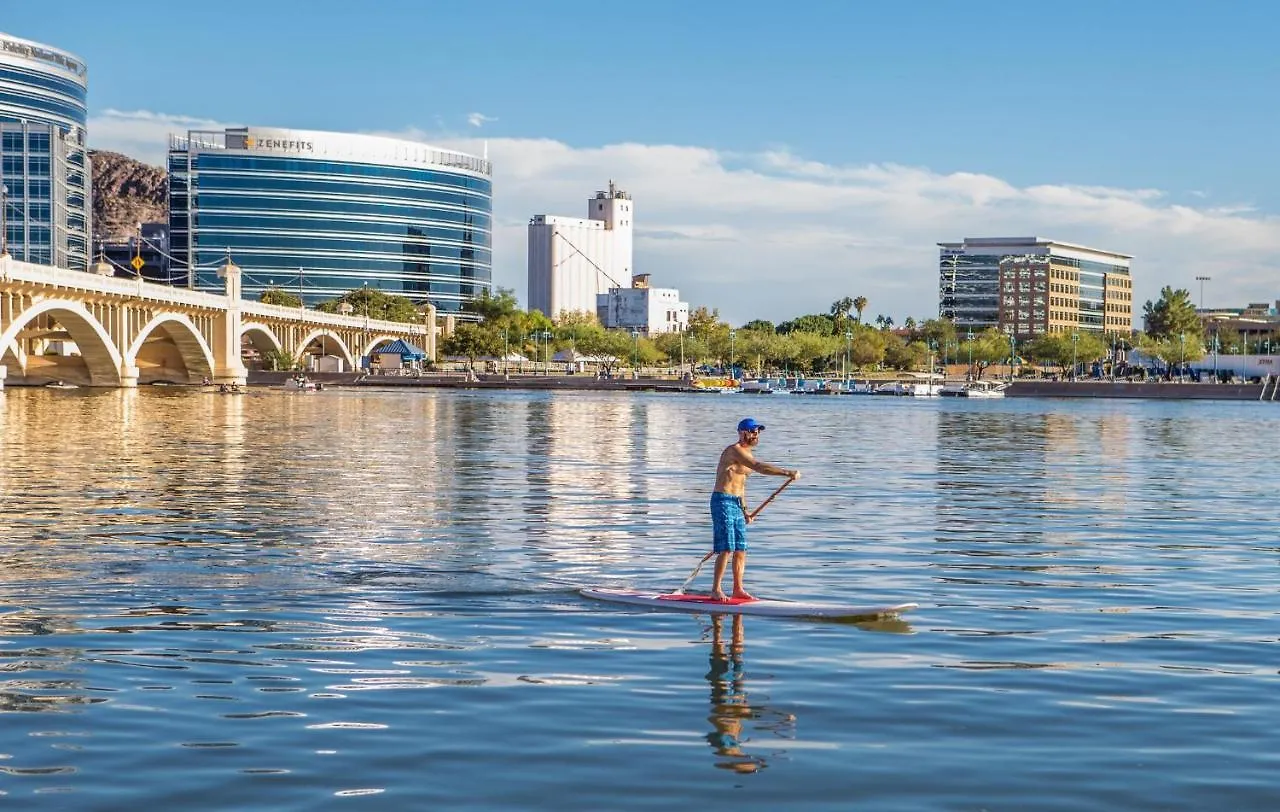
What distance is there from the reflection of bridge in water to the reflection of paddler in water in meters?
93.8

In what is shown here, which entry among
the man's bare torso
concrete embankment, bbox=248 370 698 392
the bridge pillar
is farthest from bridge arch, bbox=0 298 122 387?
the man's bare torso

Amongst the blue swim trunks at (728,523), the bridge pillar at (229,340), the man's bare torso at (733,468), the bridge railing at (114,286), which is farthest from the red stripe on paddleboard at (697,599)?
the bridge pillar at (229,340)

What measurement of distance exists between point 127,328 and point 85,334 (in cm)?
445

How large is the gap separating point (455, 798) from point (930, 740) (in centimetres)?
424

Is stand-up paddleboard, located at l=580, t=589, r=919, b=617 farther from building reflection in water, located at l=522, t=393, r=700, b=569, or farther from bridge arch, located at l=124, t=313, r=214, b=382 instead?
bridge arch, located at l=124, t=313, r=214, b=382

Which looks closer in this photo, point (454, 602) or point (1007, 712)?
point (1007, 712)

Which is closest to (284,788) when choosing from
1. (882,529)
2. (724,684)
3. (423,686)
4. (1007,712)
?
(423,686)

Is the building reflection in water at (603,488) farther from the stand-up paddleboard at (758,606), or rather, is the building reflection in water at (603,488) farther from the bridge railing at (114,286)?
the bridge railing at (114,286)

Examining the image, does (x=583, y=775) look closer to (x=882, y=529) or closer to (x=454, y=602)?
(x=454, y=602)

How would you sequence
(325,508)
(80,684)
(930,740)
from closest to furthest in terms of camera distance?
(930,740) → (80,684) → (325,508)

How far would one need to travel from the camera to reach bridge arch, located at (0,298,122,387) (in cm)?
10898

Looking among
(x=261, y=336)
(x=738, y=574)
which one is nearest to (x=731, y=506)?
(x=738, y=574)

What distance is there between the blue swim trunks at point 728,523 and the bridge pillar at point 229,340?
144 m

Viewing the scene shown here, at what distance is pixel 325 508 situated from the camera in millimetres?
34312
